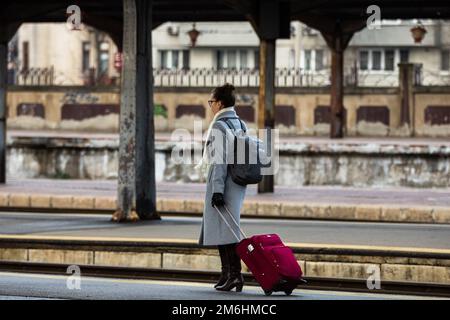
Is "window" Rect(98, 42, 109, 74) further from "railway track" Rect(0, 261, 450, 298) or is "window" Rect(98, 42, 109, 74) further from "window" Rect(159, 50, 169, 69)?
"railway track" Rect(0, 261, 450, 298)

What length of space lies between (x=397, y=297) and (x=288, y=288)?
4.77ft

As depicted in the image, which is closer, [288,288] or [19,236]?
[288,288]

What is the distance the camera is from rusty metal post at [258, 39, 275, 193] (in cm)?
2502

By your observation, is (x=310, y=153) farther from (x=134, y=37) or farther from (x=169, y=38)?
(x=169, y=38)

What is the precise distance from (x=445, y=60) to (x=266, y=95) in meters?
41.2

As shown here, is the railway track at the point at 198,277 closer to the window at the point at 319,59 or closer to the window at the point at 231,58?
the window at the point at 319,59

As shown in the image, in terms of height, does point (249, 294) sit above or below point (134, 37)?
below

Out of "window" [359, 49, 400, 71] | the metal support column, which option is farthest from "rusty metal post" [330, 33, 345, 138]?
"window" [359, 49, 400, 71]

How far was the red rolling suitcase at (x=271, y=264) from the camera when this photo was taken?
36.5 feet

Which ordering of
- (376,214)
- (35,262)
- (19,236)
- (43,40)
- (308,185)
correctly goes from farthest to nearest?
1. (43,40)
2. (308,185)
3. (376,214)
4. (19,236)
5. (35,262)

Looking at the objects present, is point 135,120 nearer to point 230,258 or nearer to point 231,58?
point 230,258

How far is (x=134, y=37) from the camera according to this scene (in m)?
18.6

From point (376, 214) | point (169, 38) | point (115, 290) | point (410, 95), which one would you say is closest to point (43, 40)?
point (169, 38)

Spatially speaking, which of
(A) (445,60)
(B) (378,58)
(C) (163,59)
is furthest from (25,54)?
(A) (445,60)
